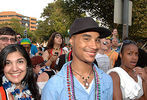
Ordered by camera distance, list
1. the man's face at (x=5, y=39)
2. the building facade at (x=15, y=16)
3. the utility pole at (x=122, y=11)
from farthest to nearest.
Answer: the building facade at (x=15, y=16) → the utility pole at (x=122, y=11) → the man's face at (x=5, y=39)

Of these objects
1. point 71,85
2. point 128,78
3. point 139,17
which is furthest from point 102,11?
point 71,85

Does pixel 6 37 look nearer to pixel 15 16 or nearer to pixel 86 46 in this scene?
pixel 86 46

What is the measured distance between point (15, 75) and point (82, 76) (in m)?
1.00

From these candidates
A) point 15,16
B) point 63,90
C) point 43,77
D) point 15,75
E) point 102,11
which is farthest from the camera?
point 15,16

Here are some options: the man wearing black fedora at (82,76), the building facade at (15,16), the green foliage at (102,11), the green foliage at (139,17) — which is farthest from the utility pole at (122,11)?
the building facade at (15,16)

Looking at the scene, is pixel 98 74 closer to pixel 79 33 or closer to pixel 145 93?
→ pixel 79 33

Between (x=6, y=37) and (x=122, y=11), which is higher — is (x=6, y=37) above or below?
below

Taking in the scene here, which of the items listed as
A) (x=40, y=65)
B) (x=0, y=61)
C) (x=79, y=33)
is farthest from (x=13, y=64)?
(x=40, y=65)

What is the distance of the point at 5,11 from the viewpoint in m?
164

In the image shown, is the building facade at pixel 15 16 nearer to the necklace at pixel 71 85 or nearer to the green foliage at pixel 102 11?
the green foliage at pixel 102 11

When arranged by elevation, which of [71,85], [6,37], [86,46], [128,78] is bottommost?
[128,78]

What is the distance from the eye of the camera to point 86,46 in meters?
2.04

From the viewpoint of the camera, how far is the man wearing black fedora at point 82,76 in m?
1.98

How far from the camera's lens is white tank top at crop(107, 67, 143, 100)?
2768 millimetres
